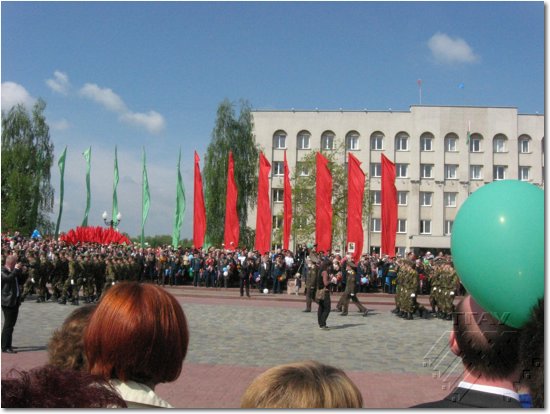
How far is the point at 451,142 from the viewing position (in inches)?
2285

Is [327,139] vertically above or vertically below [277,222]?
above

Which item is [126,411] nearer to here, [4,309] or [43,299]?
[4,309]

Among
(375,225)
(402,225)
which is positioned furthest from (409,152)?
(375,225)

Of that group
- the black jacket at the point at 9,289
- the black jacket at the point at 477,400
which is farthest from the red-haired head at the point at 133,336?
the black jacket at the point at 9,289

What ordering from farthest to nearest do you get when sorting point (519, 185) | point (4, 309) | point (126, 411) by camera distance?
point (4, 309), point (519, 185), point (126, 411)

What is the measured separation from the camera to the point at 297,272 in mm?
27344

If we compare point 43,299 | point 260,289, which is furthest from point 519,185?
point 260,289

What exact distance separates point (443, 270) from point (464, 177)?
4242cm

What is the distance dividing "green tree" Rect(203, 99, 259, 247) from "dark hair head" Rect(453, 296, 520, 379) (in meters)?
44.9

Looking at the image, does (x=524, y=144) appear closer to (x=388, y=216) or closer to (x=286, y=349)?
(x=388, y=216)

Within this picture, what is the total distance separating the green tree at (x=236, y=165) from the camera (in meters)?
48.0

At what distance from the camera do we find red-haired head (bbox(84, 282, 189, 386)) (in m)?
2.23

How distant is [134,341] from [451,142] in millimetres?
59093

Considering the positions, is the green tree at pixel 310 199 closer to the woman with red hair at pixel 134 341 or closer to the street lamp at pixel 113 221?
the street lamp at pixel 113 221
